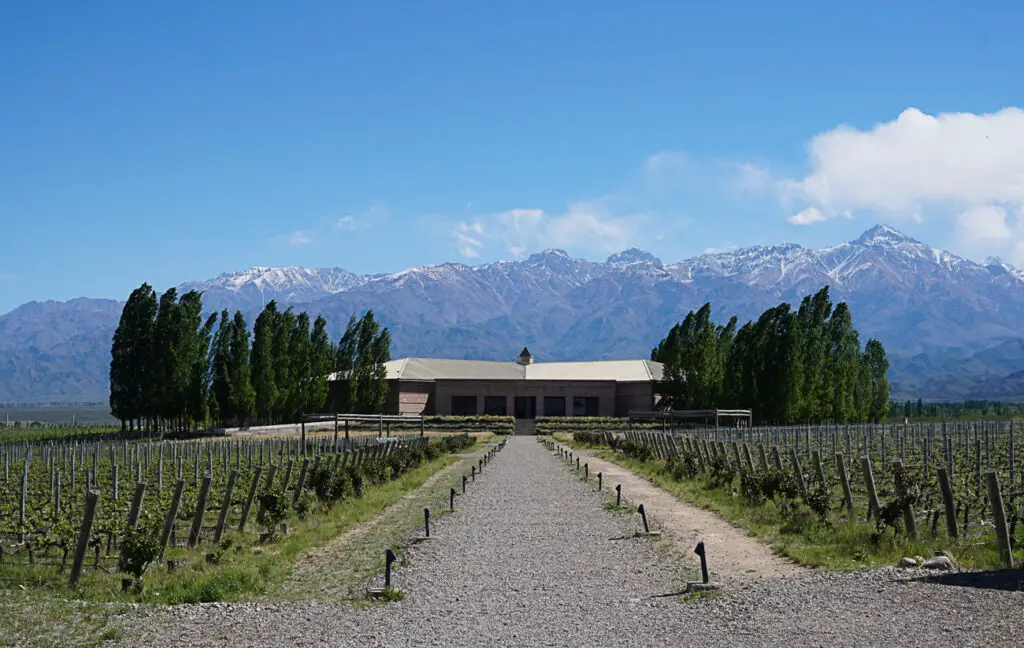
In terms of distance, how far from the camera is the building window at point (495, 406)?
92.3 metres

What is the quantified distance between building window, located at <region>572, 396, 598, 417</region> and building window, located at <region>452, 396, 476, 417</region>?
9.04 metres

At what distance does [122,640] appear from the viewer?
9852 millimetres

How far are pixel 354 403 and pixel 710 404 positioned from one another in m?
26.6

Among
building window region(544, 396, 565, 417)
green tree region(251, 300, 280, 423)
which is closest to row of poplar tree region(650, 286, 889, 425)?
building window region(544, 396, 565, 417)

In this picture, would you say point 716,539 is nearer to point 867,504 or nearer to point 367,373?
point 867,504

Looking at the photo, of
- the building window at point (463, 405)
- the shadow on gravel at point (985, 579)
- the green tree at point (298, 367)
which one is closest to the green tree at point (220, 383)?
the green tree at point (298, 367)

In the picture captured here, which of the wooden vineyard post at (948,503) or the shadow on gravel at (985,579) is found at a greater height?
the wooden vineyard post at (948,503)

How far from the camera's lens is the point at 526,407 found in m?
93.4

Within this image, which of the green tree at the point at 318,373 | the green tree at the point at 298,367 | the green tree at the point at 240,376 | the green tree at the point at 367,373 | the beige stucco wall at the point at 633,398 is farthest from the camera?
the beige stucco wall at the point at 633,398

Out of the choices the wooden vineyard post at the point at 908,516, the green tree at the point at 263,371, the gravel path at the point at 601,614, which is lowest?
the gravel path at the point at 601,614

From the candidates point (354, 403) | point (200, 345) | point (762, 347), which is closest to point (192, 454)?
point (200, 345)

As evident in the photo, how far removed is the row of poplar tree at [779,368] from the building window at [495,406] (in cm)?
1607

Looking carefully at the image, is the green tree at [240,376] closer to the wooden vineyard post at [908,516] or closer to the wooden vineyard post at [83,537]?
the wooden vineyard post at [83,537]

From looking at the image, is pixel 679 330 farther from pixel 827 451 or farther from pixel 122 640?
pixel 122 640
